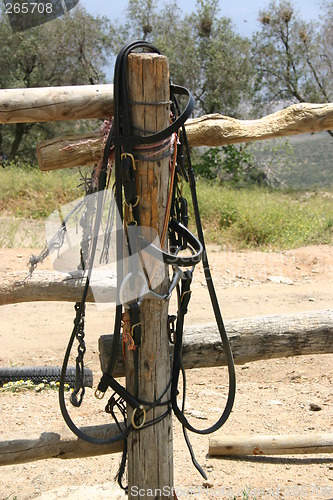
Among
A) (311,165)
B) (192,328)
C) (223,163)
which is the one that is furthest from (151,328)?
(311,165)

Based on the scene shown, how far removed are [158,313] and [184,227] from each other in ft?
0.97

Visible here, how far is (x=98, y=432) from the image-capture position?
2.17 metres

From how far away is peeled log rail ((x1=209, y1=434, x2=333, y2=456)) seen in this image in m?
2.78

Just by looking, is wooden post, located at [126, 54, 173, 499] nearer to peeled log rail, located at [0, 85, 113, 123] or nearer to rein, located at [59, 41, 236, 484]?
rein, located at [59, 41, 236, 484]

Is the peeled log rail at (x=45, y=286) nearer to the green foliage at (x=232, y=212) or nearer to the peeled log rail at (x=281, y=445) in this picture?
the peeled log rail at (x=281, y=445)

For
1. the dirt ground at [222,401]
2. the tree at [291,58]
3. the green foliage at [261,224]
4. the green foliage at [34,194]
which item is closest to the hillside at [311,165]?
the tree at [291,58]

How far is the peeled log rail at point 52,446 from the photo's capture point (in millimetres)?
2148

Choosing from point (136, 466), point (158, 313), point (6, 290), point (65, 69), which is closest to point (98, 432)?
point (136, 466)

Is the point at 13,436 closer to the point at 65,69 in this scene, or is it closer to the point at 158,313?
the point at 158,313

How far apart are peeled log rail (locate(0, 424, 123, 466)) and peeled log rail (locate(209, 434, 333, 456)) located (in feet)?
2.91

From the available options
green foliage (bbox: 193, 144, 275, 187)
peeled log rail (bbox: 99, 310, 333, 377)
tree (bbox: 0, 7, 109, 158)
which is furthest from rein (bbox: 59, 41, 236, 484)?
tree (bbox: 0, 7, 109, 158)

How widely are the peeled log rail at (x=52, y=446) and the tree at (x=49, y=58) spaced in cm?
1487

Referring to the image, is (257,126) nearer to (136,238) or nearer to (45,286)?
(136,238)

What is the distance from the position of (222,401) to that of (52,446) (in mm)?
2024
